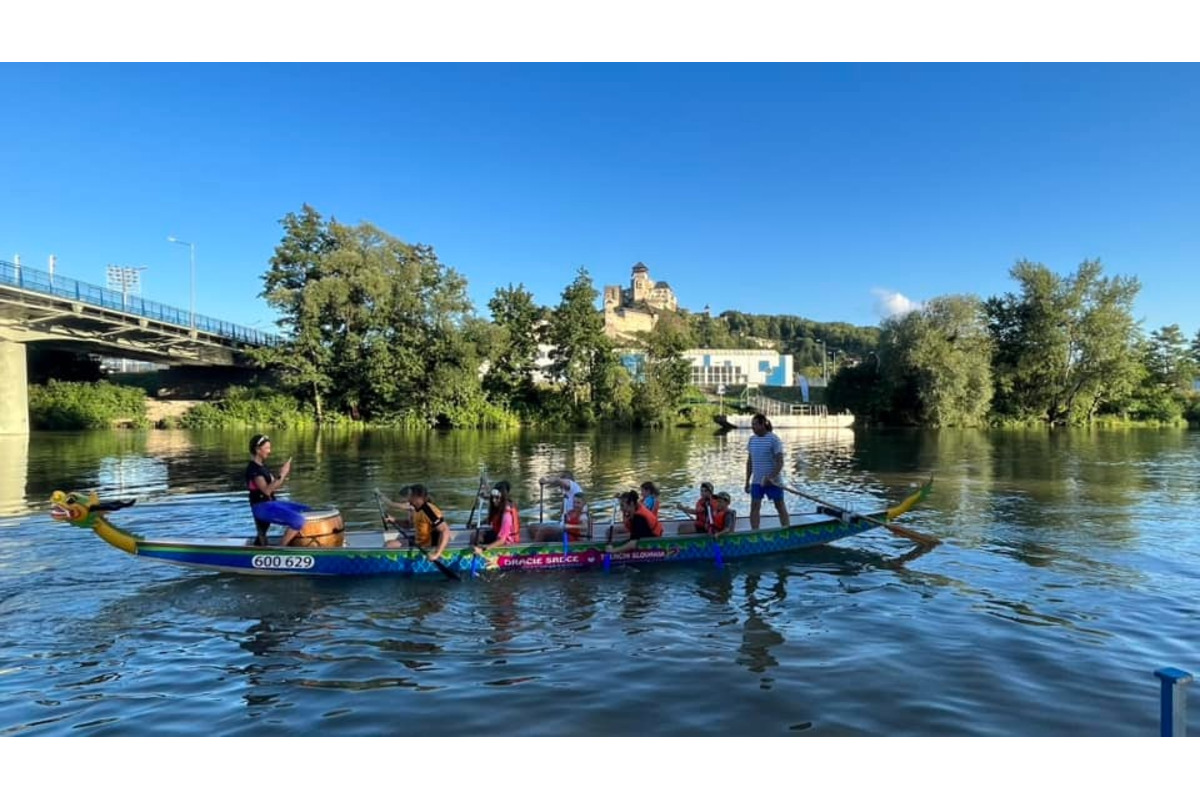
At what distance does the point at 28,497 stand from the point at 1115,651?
2662cm

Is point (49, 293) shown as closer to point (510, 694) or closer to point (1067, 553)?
point (510, 694)

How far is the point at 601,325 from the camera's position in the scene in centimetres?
6862

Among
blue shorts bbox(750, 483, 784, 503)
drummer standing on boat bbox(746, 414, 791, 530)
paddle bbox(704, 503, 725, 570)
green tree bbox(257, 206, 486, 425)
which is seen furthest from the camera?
green tree bbox(257, 206, 486, 425)

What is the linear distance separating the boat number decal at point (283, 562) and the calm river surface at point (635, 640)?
33 centimetres

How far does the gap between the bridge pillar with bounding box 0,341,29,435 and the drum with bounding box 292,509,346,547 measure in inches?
1878

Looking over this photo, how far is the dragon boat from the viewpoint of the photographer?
38.2ft

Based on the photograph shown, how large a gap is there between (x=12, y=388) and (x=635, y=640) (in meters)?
54.1

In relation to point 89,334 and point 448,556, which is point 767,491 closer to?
point 448,556

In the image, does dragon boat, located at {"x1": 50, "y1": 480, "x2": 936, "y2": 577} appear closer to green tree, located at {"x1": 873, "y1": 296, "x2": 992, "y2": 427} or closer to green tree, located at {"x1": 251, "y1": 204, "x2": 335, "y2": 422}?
green tree, located at {"x1": 251, "y1": 204, "x2": 335, "y2": 422}

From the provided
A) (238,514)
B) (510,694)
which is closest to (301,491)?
(238,514)

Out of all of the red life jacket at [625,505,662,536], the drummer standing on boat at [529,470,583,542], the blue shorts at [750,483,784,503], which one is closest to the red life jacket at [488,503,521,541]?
the drummer standing on boat at [529,470,583,542]

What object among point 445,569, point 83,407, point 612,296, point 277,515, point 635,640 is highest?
point 612,296

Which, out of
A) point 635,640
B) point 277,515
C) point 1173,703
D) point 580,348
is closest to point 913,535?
point 635,640

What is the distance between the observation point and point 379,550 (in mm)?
12047
